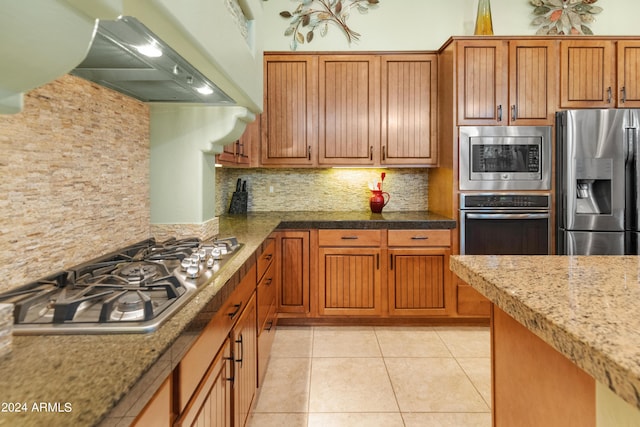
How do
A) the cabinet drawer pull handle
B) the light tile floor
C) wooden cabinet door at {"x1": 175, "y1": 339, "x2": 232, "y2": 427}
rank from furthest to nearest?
the light tile floor → the cabinet drawer pull handle → wooden cabinet door at {"x1": 175, "y1": 339, "x2": 232, "y2": 427}

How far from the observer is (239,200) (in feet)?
12.1

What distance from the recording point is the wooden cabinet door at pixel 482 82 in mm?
3119

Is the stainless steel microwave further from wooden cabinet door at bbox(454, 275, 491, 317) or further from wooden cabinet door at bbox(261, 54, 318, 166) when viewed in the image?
wooden cabinet door at bbox(261, 54, 318, 166)

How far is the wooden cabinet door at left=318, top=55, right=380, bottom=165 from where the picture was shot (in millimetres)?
3461

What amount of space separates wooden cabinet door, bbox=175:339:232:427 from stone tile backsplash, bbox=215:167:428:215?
253 cm

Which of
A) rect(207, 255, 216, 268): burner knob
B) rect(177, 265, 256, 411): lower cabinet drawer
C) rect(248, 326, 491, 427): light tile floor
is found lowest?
rect(248, 326, 491, 427): light tile floor

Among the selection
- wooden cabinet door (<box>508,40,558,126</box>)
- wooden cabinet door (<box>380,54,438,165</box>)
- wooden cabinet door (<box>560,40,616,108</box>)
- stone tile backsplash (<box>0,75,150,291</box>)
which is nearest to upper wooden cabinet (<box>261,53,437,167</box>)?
wooden cabinet door (<box>380,54,438,165</box>)

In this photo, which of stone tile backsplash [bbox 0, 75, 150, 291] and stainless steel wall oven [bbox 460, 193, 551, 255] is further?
stainless steel wall oven [bbox 460, 193, 551, 255]

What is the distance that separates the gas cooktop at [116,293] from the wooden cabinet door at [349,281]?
161 cm

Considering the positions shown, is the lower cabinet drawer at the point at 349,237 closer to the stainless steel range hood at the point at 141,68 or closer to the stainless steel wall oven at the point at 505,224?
the stainless steel wall oven at the point at 505,224

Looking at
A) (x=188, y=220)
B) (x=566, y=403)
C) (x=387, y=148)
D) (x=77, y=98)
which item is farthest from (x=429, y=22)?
(x=566, y=403)

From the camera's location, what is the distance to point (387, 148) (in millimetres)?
3479

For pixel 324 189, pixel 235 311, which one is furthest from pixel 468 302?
pixel 235 311

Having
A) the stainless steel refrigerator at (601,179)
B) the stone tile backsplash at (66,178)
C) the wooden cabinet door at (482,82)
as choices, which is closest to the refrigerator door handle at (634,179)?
the stainless steel refrigerator at (601,179)
